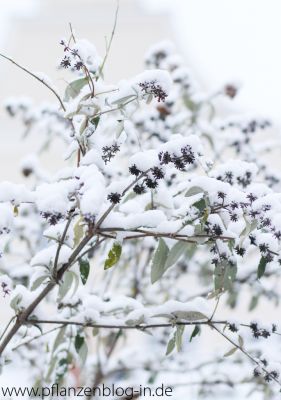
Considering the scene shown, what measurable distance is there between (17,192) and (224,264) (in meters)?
0.49

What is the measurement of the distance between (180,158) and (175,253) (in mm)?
292

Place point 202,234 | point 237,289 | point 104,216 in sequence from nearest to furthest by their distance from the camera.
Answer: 1. point 104,216
2. point 202,234
3. point 237,289

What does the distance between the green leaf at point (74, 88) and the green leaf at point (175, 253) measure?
1.49ft

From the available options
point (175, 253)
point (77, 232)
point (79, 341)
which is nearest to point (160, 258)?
point (175, 253)

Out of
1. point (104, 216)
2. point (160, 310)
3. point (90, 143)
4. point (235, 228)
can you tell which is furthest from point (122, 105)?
point (160, 310)

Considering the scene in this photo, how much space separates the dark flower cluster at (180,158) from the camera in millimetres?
1147

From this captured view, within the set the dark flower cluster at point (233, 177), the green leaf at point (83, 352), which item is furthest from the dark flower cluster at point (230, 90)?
the green leaf at point (83, 352)

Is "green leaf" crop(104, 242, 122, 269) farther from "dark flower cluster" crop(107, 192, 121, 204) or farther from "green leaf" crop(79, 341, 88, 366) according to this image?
"green leaf" crop(79, 341, 88, 366)

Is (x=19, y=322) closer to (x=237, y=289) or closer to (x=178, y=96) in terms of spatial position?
(x=237, y=289)

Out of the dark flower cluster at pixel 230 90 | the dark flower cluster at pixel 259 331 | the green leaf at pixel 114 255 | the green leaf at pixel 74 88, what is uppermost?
the dark flower cluster at pixel 230 90

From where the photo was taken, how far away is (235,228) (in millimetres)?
1362

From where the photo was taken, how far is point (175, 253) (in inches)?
53.5

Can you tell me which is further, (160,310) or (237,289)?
(237,289)

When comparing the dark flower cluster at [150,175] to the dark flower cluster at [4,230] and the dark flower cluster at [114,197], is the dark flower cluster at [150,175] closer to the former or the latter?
the dark flower cluster at [114,197]
